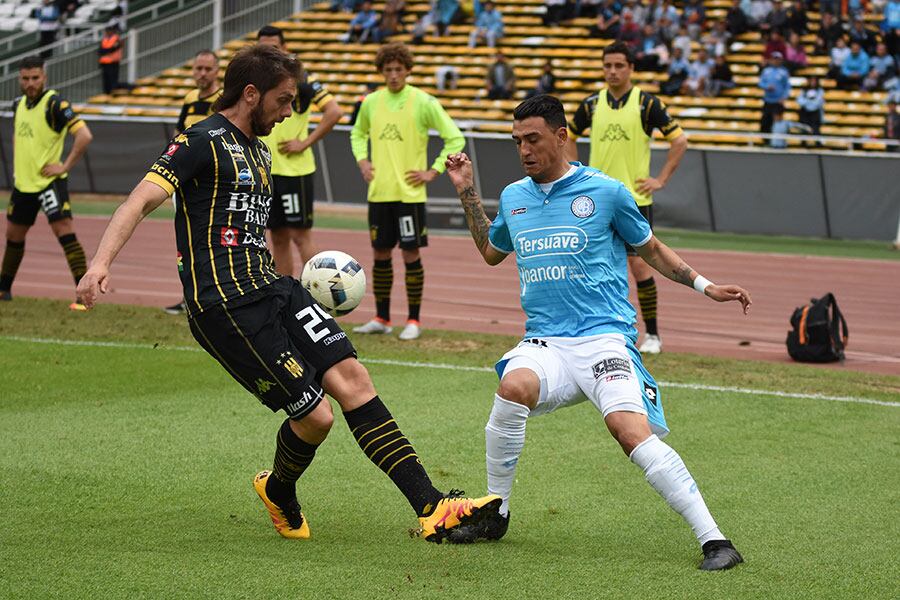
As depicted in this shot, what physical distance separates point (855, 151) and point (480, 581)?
61.9 ft

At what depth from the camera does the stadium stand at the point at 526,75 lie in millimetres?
25078

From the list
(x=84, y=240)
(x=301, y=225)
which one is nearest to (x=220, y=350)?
(x=301, y=225)

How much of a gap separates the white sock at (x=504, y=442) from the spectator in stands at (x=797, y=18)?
2298 cm

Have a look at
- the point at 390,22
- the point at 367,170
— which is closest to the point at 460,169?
the point at 367,170

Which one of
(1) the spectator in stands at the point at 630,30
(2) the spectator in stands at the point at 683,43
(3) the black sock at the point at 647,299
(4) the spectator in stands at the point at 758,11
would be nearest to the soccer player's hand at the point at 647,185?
(3) the black sock at the point at 647,299

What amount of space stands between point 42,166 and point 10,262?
1062 mm

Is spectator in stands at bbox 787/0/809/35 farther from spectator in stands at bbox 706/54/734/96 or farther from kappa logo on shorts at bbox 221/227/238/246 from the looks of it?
kappa logo on shorts at bbox 221/227/238/246

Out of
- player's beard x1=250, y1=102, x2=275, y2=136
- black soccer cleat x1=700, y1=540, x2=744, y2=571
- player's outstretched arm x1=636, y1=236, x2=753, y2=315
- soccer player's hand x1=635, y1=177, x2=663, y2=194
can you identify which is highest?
player's beard x1=250, y1=102, x2=275, y2=136

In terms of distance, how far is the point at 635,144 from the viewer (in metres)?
11.1

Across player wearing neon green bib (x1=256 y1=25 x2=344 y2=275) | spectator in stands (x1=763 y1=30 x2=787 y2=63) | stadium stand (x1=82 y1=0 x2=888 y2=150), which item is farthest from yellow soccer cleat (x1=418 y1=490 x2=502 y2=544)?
spectator in stands (x1=763 y1=30 x2=787 y2=63)

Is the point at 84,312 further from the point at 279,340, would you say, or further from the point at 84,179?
the point at 84,179

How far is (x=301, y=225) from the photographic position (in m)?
11.9

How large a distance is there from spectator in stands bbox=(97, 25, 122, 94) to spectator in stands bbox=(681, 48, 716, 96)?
553 inches

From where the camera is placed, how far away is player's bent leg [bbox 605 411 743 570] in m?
5.29
